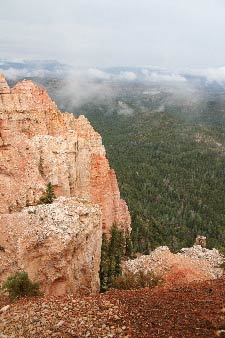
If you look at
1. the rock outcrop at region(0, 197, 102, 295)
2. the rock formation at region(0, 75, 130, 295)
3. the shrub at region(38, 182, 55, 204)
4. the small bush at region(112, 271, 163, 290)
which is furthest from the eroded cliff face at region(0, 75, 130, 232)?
the small bush at region(112, 271, 163, 290)

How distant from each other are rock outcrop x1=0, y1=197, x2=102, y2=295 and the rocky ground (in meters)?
8.13

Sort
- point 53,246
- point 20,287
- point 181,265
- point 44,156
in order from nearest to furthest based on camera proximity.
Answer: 1. point 20,287
2. point 53,246
3. point 181,265
4. point 44,156

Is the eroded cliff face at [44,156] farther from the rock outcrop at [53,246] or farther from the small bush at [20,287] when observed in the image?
the small bush at [20,287]

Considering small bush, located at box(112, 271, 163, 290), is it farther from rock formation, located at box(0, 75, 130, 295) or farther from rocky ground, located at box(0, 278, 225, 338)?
rocky ground, located at box(0, 278, 225, 338)

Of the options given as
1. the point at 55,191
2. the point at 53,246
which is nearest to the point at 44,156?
the point at 55,191

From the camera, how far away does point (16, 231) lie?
31.5 metres

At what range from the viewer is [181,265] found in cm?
4638

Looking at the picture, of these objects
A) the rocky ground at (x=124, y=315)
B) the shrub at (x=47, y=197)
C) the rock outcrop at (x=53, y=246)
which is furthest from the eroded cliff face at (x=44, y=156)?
the rocky ground at (x=124, y=315)

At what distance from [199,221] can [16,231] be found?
110522mm

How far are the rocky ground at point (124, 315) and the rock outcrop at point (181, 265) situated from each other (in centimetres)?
2070

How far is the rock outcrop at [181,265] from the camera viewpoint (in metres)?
43.0

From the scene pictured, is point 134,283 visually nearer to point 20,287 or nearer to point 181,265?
point 20,287

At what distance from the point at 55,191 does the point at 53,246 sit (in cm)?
1765

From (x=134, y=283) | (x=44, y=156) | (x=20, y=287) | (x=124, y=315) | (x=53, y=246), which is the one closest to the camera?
(x=124, y=315)
